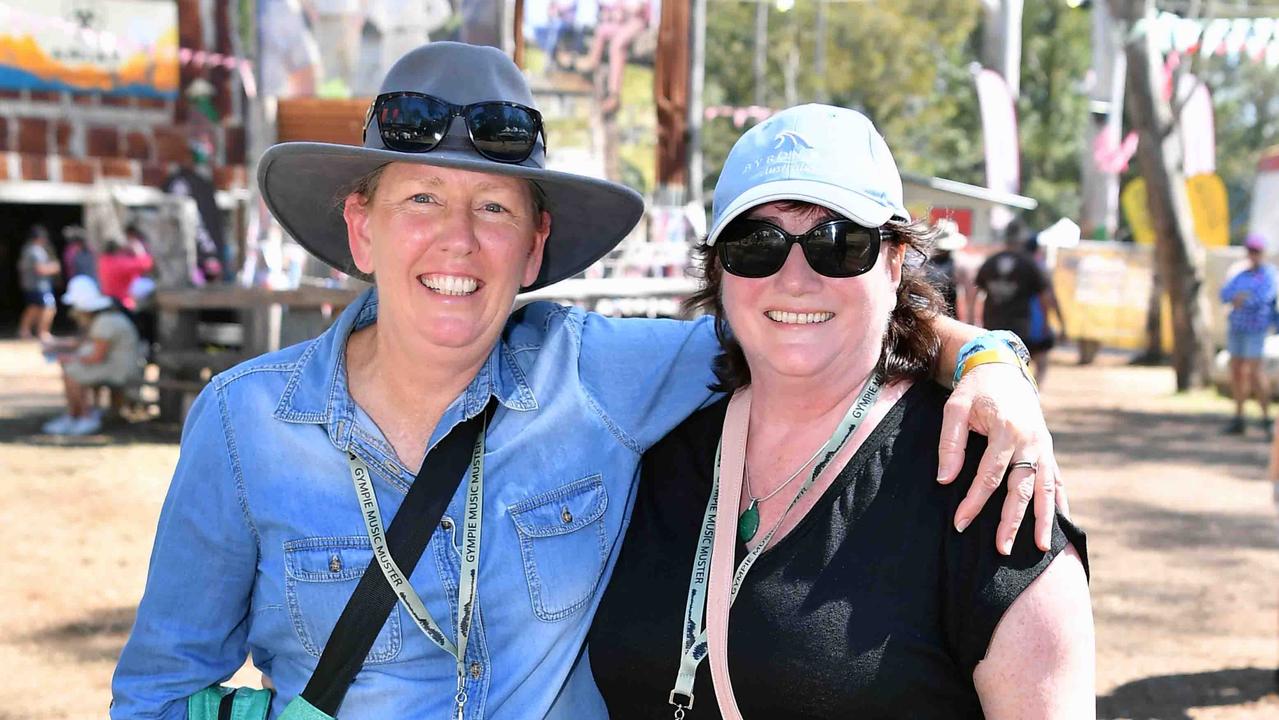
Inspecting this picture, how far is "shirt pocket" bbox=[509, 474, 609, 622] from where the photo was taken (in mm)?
2172

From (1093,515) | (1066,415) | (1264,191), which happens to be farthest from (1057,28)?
(1093,515)

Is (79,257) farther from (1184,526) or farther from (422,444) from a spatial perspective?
(422,444)

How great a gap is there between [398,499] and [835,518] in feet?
2.48

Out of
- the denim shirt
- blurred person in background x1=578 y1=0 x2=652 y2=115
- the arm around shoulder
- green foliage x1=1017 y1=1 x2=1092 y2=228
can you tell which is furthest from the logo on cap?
green foliage x1=1017 y1=1 x2=1092 y2=228

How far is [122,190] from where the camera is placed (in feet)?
57.5

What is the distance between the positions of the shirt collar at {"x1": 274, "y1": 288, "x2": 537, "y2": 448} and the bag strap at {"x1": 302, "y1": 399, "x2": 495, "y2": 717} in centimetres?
15

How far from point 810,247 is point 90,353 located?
9.73m

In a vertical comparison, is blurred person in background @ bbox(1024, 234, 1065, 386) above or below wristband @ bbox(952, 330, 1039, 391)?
below

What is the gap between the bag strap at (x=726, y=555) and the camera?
6.36 feet

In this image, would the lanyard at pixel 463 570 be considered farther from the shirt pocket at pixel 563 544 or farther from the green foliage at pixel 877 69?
the green foliage at pixel 877 69

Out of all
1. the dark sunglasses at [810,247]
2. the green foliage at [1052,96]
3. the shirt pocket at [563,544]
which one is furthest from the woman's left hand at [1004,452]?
the green foliage at [1052,96]

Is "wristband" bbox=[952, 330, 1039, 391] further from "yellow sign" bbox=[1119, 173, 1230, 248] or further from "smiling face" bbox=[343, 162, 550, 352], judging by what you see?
"yellow sign" bbox=[1119, 173, 1230, 248]

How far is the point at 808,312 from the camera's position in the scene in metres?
2.07

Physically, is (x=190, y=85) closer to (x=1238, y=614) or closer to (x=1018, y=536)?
(x=1238, y=614)
